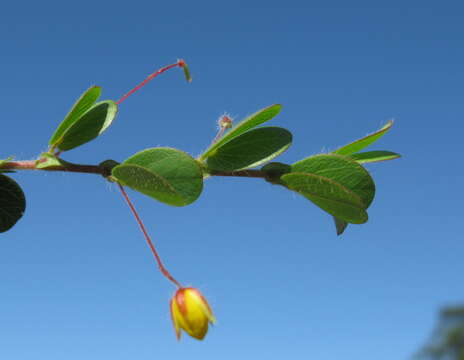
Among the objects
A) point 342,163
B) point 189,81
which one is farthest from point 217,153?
point 189,81

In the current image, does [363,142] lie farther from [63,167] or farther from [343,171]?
[63,167]

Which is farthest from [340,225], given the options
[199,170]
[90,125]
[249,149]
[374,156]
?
[90,125]

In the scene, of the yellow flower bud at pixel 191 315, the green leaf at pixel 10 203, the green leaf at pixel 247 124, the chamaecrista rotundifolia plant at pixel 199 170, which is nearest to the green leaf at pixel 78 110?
the chamaecrista rotundifolia plant at pixel 199 170

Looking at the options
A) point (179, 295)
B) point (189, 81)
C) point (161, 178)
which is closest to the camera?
point (161, 178)

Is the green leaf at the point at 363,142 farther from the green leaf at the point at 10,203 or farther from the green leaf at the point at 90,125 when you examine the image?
the green leaf at the point at 10,203

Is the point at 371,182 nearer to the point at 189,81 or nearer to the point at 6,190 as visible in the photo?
the point at 189,81

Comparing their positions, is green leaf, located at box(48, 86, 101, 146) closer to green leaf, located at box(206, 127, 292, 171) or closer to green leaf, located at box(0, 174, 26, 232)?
green leaf, located at box(0, 174, 26, 232)

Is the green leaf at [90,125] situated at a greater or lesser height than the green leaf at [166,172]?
greater
